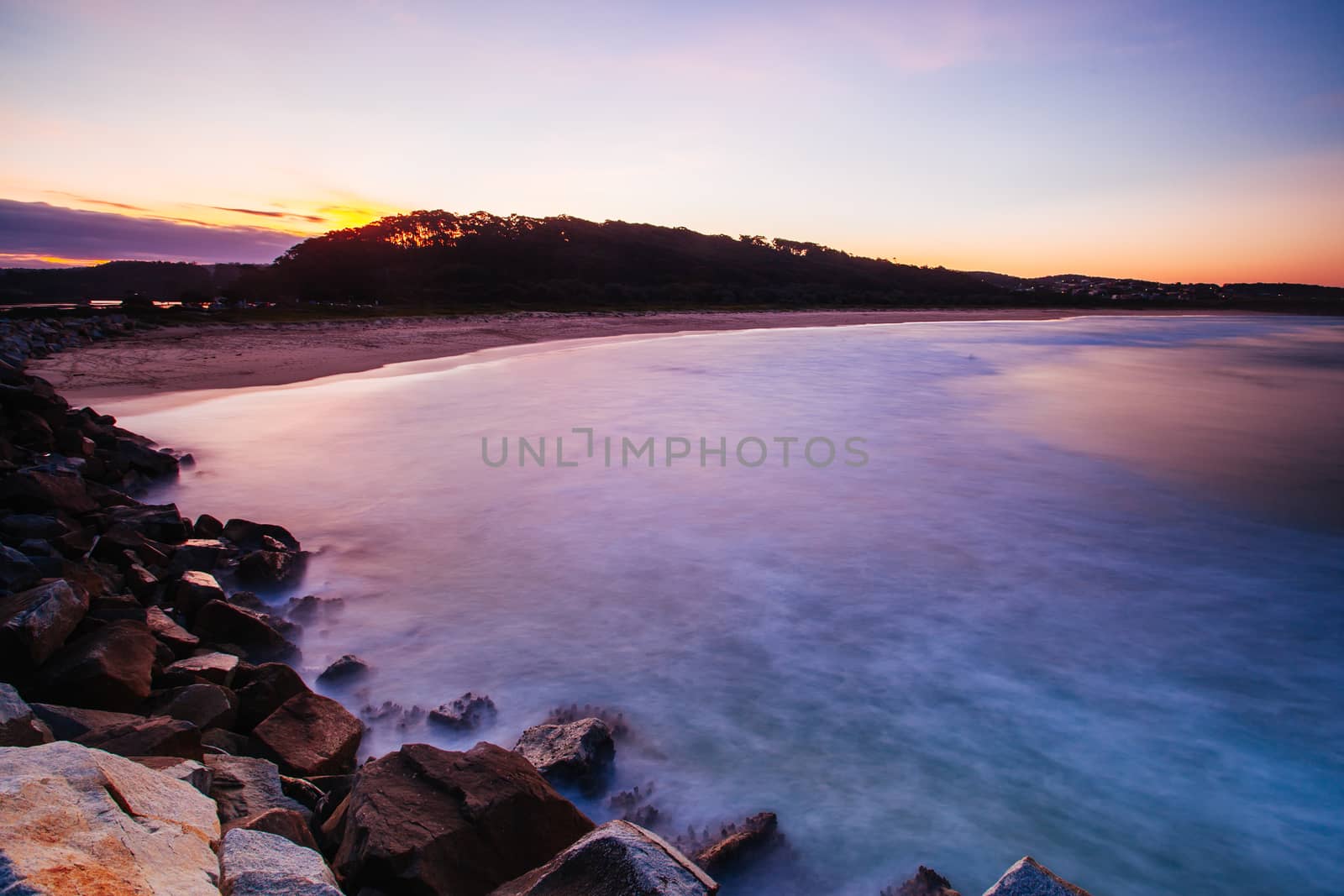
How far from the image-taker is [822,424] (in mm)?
11047

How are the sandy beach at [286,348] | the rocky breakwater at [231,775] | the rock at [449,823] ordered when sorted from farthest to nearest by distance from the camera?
the sandy beach at [286,348]
the rock at [449,823]
the rocky breakwater at [231,775]

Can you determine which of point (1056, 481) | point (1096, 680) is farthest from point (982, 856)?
point (1056, 481)

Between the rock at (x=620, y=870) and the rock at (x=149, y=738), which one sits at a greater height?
the rock at (x=620, y=870)

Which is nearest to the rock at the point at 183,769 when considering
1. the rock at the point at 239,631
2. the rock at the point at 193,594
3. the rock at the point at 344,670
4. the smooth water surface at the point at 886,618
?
the smooth water surface at the point at 886,618

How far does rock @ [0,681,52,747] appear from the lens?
2.11m

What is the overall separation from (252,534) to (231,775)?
10.8ft

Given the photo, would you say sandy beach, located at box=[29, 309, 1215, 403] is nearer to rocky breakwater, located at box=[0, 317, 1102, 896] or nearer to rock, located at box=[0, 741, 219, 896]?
rocky breakwater, located at box=[0, 317, 1102, 896]

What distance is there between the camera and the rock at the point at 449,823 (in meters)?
1.97

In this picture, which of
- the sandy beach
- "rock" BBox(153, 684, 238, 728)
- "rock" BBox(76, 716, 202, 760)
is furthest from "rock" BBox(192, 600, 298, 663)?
the sandy beach

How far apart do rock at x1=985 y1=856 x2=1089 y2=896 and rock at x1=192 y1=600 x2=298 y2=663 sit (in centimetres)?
360

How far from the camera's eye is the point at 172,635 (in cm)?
334

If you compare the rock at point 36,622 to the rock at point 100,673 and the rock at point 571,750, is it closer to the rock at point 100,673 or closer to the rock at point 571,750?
the rock at point 100,673

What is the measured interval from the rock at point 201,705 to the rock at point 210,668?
22 centimetres

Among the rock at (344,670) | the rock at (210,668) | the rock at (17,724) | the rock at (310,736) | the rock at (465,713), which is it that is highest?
the rock at (17,724)
